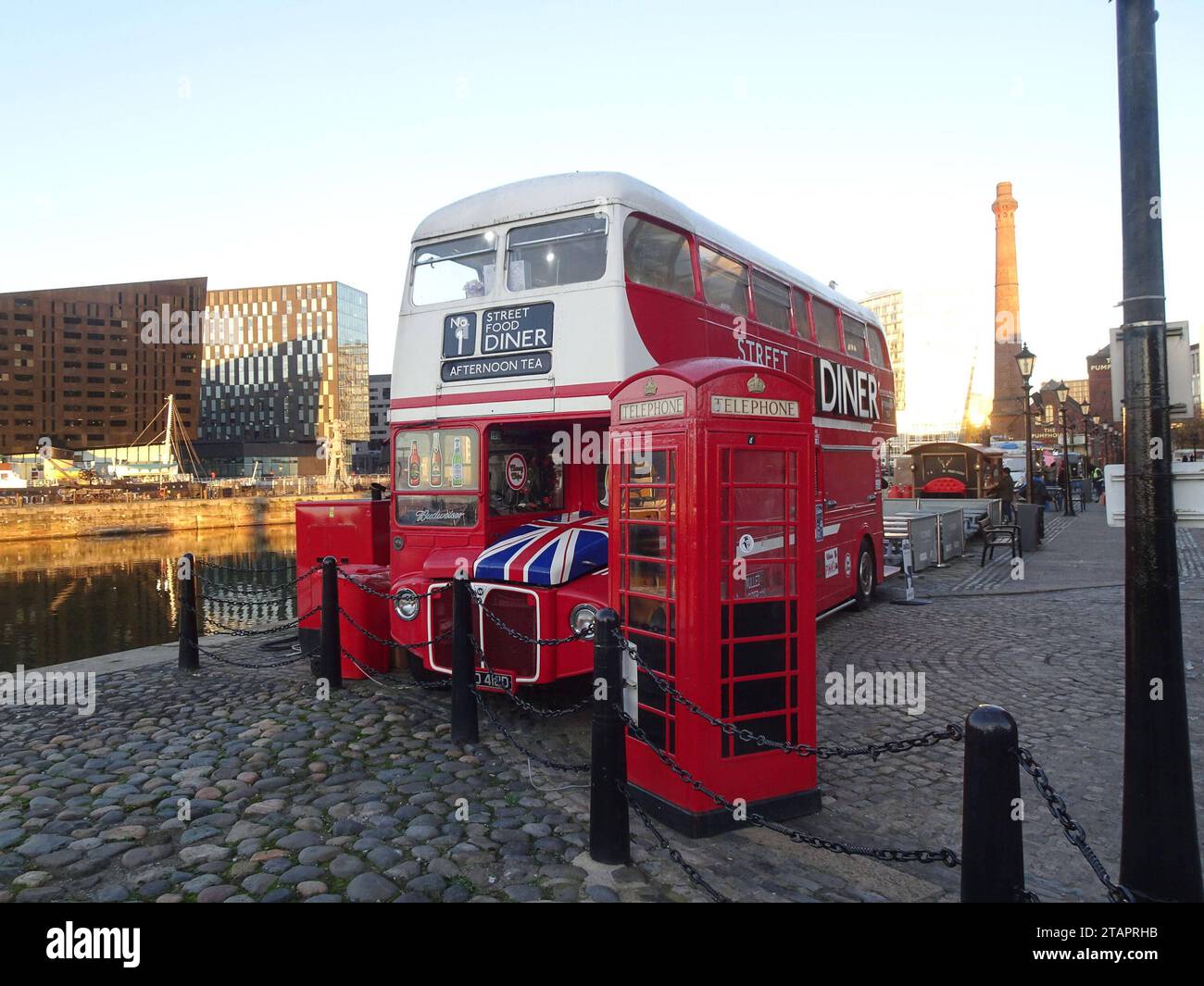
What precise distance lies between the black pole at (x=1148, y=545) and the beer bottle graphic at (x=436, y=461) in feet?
Result: 19.4

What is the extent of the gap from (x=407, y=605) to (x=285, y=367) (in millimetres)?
124236

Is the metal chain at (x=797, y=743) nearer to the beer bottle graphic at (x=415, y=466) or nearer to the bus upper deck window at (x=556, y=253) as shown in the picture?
the bus upper deck window at (x=556, y=253)

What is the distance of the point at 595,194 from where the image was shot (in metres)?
7.19

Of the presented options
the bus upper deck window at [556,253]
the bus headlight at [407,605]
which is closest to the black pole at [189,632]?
the bus headlight at [407,605]

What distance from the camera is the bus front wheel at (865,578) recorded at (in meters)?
13.0

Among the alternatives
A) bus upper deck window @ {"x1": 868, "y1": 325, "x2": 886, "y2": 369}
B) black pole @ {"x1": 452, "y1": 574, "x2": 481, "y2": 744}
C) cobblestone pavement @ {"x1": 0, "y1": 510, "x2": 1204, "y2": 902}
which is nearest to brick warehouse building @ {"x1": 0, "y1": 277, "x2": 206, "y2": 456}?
bus upper deck window @ {"x1": 868, "y1": 325, "x2": 886, "y2": 369}

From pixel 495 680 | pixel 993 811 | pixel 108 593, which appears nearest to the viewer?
pixel 993 811

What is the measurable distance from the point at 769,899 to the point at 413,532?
530 centimetres

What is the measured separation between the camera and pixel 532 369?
24.0 ft

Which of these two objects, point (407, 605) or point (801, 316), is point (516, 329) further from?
point (801, 316)

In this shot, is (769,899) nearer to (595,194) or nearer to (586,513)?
(586,513)

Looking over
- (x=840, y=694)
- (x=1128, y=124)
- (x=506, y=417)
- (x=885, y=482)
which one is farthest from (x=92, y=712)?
(x=885, y=482)

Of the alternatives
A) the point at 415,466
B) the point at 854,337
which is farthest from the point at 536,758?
the point at 854,337

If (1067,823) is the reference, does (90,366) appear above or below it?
above
